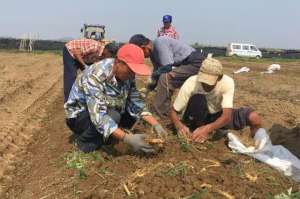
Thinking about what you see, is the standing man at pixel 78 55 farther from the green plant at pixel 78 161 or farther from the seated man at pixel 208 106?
the green plant at pixel 78 161

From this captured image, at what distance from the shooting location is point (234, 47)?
1670 inches

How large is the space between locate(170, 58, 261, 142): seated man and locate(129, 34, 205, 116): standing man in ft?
3.52

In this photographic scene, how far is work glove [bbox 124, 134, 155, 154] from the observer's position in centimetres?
490

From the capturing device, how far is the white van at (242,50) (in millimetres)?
41938

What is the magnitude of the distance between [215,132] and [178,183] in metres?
2.08

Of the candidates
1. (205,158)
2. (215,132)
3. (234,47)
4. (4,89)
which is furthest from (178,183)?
(234,47)

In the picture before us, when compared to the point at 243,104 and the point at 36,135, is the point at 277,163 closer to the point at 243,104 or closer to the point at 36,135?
the point at 36,135

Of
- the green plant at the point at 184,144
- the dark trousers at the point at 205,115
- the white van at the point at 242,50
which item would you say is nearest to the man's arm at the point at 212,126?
the green plant at the point at 184,144

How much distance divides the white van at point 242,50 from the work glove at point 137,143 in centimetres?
3735

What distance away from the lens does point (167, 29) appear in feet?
34.8

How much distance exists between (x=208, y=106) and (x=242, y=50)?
37.3 metres

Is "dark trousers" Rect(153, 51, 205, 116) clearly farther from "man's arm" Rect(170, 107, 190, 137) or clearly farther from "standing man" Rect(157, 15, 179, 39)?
"standing man" Rect(157, 15, 179, 39)

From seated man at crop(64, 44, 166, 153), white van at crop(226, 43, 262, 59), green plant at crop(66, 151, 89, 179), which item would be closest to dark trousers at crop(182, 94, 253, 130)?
seated man at crop(64, 44, 166, 153)

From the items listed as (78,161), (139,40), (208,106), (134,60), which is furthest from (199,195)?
(139,40)
